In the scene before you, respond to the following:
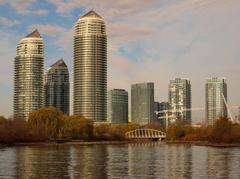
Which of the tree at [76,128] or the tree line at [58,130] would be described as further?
the tree at [76,128]

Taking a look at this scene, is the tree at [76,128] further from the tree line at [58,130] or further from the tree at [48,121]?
the tree at [48,121]

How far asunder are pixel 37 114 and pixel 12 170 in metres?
110

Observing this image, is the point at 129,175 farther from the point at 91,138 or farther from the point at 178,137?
the point at 178,137

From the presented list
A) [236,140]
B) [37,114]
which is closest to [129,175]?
[236,140]

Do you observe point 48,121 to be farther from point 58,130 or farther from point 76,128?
point 76,128

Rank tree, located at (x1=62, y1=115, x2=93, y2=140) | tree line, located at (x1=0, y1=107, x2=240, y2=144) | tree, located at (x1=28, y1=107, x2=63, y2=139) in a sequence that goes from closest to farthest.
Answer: tree line, located at (x1=0, y1=107, x2=240, y2=144) → tree, located at (x1=28, y1=107, x2=63, y2=139) → tree, located at (x1=62, y1=115, x2=93, y2=140)

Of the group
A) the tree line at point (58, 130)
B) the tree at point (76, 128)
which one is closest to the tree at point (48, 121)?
the tree line at point (58, 130)

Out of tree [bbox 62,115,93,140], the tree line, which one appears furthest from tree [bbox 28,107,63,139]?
tree [bbox 62,115,93,140]

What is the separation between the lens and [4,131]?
133875 millimetres

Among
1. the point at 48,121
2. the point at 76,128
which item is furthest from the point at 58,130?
the point at 76,128

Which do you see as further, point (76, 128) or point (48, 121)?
point (76, 128)

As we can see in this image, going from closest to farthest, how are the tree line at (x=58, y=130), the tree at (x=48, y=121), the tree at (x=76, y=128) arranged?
the tree line at (x=58, y=130) < the tree at (x=48, y=121) < the tree at (x=76, y=128)

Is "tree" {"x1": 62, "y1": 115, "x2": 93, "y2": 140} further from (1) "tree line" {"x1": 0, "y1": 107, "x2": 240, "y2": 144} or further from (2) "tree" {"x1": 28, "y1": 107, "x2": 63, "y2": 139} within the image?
(2) "tree" {"x1": 28, "y1": 107, "x2": 63, "y2": 139}

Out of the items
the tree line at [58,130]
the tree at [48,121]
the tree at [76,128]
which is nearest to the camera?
the tree line at [58,130]
